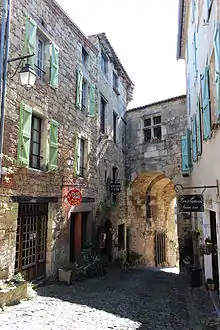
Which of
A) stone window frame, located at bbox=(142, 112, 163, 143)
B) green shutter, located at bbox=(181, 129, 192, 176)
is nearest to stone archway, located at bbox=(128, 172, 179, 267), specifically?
stone window frame, located at bbox=(142, 112, 163, 143)

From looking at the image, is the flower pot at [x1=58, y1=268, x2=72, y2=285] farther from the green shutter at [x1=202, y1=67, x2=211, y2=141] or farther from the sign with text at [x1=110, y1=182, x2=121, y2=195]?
the sign with text at [x1=110, y1=182, x2=121, y2=195]

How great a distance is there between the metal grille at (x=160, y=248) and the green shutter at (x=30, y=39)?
1233cm

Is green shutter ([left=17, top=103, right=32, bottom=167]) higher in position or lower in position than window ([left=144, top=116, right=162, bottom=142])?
lower

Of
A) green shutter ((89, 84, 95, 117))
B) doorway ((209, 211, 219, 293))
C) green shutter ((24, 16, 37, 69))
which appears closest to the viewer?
doorway ((209, 211, 219, 293))

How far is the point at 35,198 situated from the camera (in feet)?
22.0

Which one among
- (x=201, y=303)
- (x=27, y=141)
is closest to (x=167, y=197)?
(x=201, y=303)

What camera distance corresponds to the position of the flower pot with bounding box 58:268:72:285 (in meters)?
7.16

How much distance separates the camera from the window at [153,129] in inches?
532

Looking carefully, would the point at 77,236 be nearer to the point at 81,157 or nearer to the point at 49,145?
the point at 81,157

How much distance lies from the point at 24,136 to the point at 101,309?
399cm

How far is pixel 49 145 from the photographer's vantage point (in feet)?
23.8

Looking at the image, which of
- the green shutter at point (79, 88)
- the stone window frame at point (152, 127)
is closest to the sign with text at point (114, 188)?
the stone window frame at point (152, 127)

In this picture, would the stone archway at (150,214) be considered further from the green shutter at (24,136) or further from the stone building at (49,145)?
the green shutter at (24,136)

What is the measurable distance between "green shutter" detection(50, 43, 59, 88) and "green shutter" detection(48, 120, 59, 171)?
1125 mm
